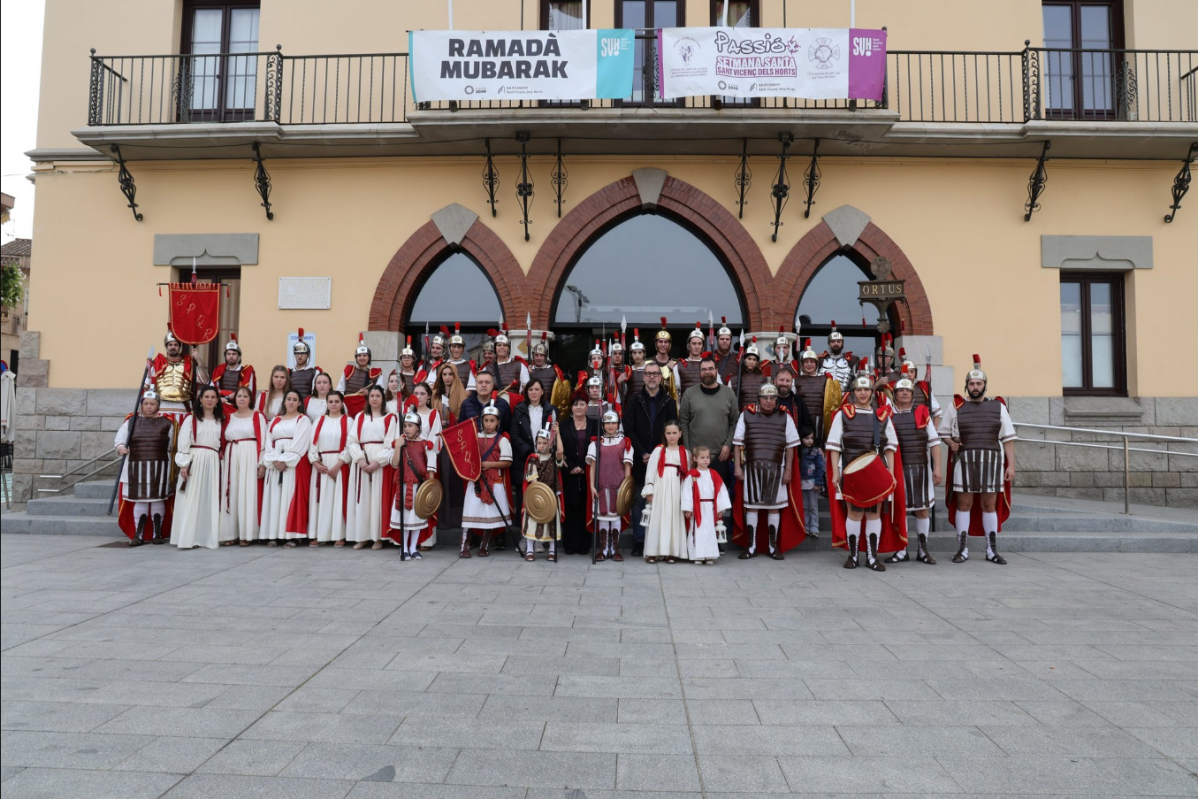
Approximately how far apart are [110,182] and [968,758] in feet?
44.3

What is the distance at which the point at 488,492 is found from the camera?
8.27m

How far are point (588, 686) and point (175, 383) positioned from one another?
7.63m

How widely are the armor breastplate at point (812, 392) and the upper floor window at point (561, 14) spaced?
22.3ft

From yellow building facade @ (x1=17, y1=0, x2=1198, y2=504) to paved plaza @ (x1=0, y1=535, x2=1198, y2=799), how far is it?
5.35m

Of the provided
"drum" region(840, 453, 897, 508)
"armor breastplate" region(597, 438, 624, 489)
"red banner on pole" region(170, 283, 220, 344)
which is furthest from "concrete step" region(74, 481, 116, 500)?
"drum" region(840, 453, 897, 508)

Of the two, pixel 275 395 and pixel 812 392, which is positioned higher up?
pixel 812 392

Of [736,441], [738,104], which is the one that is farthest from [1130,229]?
[736,441]

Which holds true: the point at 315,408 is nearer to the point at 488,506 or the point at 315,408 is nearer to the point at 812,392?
the point at 488,506

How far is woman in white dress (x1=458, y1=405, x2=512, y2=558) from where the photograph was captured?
325 inches

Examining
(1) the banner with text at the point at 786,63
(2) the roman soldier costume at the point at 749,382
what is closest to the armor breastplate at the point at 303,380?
(2) the roman soldier costume at the point at 749,382

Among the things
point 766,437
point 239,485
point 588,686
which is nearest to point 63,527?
point 239,485

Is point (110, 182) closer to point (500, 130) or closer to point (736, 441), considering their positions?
point (500, 130)

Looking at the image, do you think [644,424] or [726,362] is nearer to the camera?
[644,424]

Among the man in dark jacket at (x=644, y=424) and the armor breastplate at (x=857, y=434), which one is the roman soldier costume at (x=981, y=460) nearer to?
the armor breastplate at (x=857, y=434)
